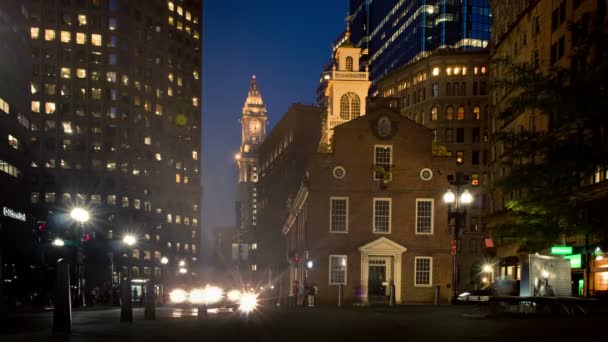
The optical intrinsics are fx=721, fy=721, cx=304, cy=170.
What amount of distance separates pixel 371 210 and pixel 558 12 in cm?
2064

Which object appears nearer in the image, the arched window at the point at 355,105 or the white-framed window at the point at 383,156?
the white-framed window at the point at 383,156

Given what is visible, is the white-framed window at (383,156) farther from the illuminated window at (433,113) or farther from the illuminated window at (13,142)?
the illuminated window at (433,113)

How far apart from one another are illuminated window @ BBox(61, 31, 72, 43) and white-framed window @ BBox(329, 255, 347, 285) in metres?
113

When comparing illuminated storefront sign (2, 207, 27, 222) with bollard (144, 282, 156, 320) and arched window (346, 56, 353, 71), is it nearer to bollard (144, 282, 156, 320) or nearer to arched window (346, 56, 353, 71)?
arched window (346, 56, 353, 71)

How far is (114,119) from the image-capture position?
499 feet

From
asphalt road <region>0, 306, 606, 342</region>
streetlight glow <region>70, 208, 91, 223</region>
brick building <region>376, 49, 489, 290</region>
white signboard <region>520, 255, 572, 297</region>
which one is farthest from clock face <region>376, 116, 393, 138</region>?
brick building <region>376, 49, 489, 290</region>

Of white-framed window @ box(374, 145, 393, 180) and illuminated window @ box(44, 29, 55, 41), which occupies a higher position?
illuminated window @ box(44, 29, 55, 41)

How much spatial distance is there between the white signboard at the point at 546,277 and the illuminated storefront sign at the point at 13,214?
2496 inches

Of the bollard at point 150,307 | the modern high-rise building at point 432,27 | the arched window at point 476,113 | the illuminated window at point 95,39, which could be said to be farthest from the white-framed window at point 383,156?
the illuminated window at point 95,39

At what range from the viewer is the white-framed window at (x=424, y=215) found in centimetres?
5347

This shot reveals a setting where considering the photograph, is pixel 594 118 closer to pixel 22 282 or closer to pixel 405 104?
pixel 22 282

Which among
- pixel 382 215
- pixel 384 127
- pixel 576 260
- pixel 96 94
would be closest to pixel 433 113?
pixel 384 127

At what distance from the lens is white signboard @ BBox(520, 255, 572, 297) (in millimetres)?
26781

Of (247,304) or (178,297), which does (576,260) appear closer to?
(247,304)
